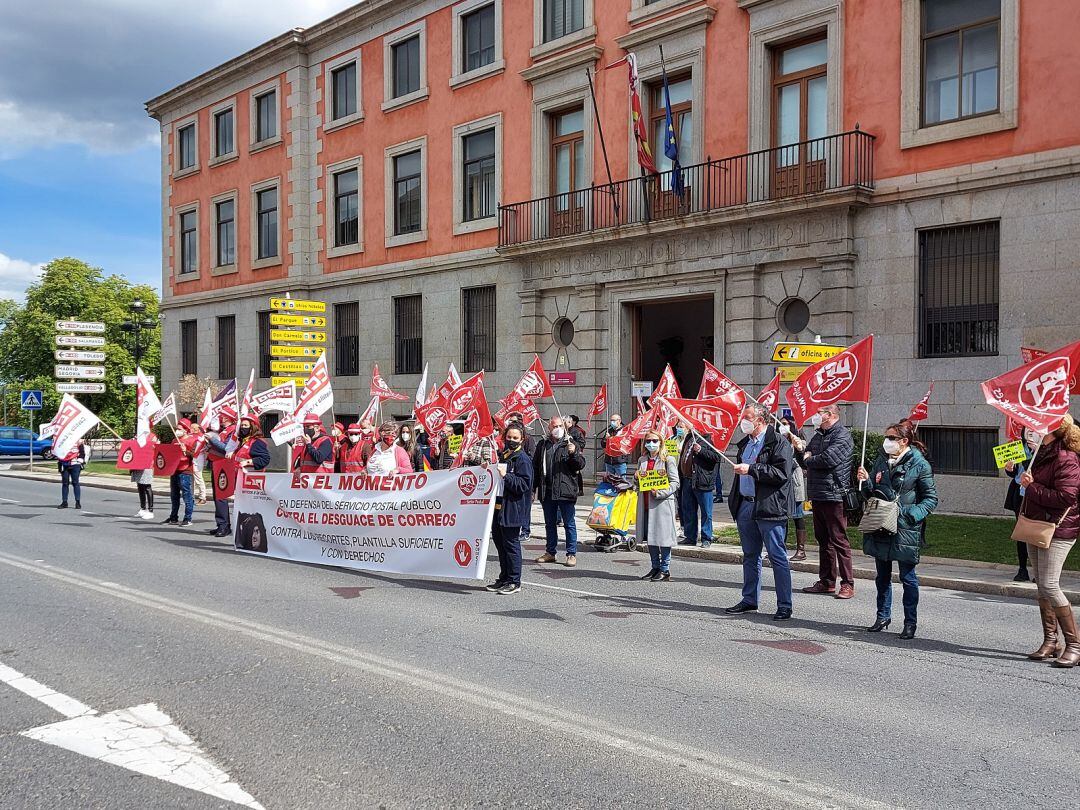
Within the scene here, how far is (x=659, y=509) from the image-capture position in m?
11.1

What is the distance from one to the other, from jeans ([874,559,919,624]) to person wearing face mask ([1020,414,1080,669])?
94 cm

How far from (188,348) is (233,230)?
5264 millimetres

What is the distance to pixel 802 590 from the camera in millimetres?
10680

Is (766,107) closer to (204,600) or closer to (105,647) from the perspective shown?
(204,600)

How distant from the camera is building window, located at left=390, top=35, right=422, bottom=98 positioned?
27.9 m

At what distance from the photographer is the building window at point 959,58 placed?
16797mm

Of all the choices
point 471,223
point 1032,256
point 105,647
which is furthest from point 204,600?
point 471,223

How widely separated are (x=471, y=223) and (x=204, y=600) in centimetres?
1791

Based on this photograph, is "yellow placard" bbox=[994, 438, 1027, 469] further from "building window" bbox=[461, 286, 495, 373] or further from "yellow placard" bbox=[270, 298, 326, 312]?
"yellow placard" bbox=[270, 298, 326, 312]

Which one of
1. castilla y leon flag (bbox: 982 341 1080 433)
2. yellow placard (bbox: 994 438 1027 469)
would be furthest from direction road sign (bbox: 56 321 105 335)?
castilla y leon flag (bbox: 982 341 1080 433)

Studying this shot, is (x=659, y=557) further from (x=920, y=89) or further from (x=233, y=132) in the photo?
(x=233, y=132)

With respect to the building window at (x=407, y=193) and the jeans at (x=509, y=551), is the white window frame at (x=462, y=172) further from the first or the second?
the jeans at (x=509, y=551)

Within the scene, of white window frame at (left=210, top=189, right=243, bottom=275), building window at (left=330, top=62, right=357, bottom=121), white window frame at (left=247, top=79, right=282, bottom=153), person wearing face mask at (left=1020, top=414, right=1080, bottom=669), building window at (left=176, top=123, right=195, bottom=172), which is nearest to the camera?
person wearing face mask at (left=1020, top=414, right=1080, bottom=669)

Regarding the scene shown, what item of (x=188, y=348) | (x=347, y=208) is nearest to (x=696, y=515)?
(x=347, y=208)
